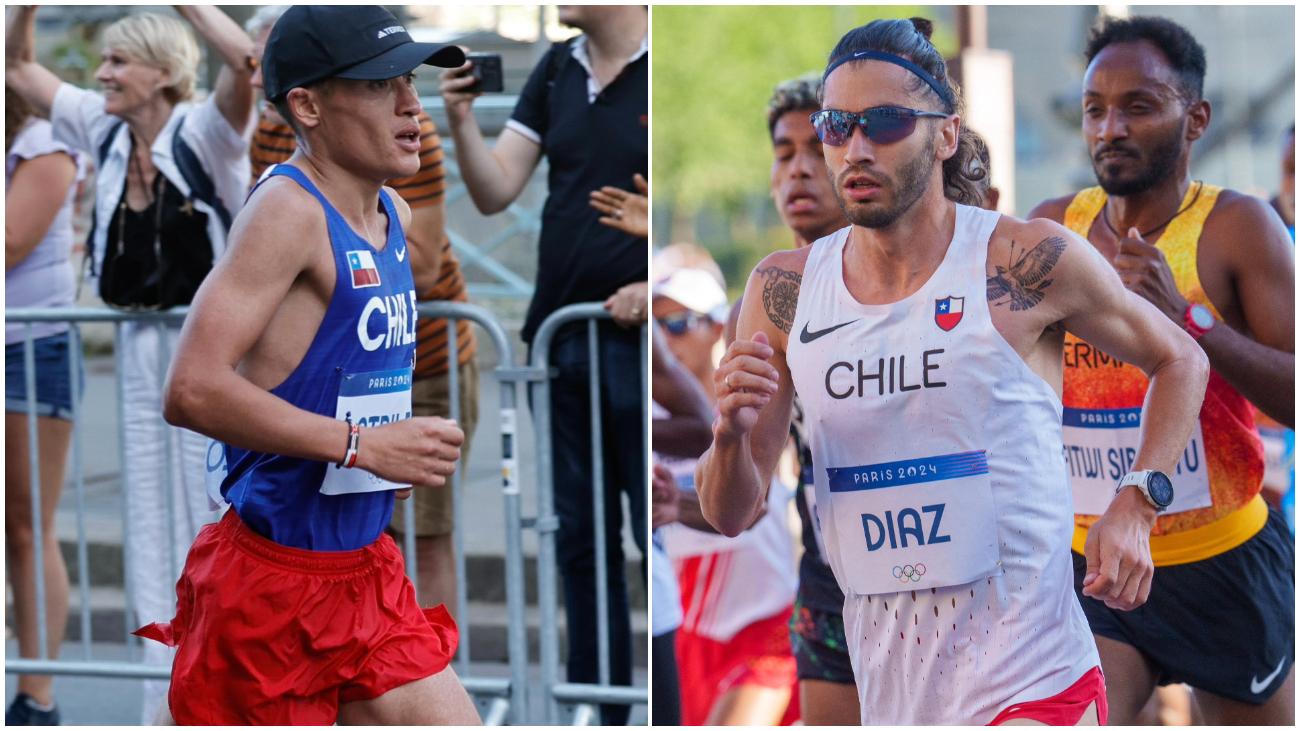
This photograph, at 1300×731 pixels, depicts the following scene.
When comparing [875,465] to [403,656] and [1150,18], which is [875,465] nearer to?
[403,656]

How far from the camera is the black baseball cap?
3.26m

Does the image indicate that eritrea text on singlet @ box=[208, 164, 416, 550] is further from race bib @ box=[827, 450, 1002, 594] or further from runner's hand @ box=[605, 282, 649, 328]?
runner's hand @ box=[605, 282, 649, 328]

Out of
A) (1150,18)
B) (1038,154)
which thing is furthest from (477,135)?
(1038,154)

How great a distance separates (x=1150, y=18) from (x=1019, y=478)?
121 centimetres

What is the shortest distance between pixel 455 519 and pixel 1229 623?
7.40 ft

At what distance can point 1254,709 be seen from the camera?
387cm

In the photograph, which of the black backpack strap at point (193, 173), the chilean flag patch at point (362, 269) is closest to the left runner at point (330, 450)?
the chilean flag patch at point (362, 269)

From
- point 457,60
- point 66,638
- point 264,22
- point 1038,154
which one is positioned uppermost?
point 1038,154

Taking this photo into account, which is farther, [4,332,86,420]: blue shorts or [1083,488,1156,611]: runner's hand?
[4,332,86,420]: blue shorts

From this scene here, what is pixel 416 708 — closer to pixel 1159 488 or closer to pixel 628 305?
pixel 1159 488

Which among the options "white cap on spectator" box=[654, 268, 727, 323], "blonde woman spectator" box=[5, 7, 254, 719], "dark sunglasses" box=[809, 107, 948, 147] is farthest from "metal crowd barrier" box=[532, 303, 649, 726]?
"dark sunglasses" box=[809, 107, 948, 147]

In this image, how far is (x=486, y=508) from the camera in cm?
693

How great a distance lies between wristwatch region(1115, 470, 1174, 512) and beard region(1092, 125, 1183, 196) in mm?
827

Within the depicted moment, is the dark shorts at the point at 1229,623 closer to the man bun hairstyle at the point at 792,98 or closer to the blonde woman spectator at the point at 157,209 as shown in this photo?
the man bun hairstyle at the point at 792,98
